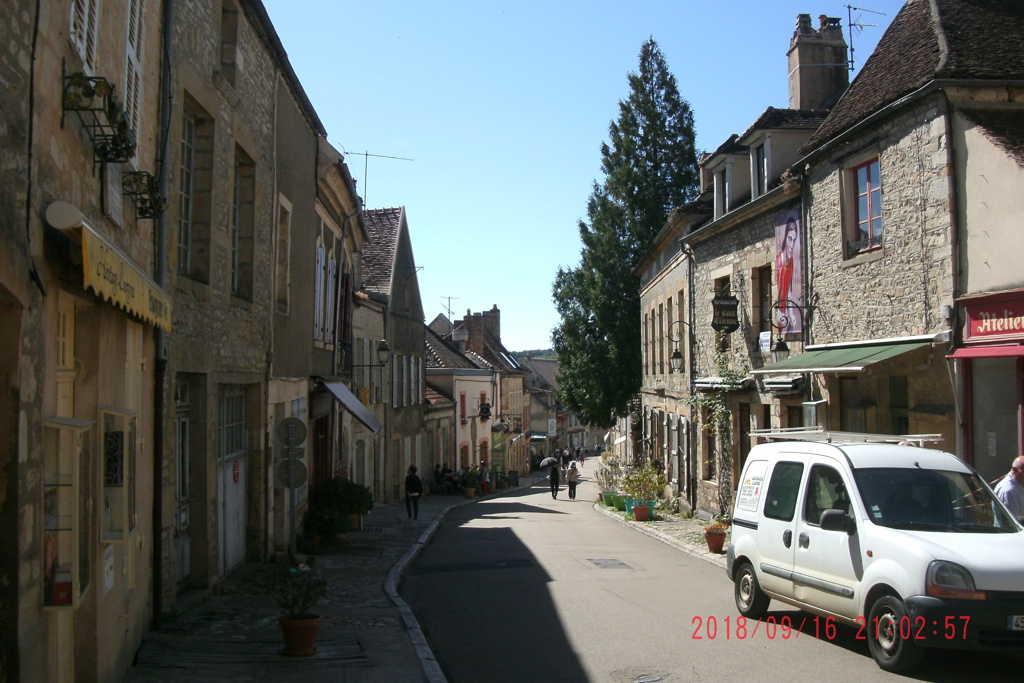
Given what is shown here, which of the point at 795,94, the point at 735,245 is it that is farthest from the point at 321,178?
the point at 795,94

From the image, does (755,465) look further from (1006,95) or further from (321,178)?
(321,178)

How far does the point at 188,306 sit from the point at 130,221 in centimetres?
221

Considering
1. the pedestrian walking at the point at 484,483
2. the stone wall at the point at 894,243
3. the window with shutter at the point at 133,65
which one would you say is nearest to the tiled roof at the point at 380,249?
the pedestrian walking at the point at 484,483

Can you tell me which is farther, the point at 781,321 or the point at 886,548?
the point at 781,321

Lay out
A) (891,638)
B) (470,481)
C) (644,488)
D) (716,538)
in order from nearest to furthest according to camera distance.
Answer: (891,638), (716,538), (644,488), (470,481)

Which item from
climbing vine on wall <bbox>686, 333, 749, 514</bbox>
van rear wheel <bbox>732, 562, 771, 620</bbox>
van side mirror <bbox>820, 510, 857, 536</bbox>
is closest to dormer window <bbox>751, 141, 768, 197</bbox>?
climbing vine on wall <bbox>686, 333, 749, 514</bbox>

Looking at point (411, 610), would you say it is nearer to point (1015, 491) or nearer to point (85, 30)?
point (1015, 491)

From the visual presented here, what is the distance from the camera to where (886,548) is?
280 inches

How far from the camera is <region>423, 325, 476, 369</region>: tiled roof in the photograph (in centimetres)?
4125

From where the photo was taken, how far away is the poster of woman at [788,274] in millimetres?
15586

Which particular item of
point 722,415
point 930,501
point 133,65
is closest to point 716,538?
point 722,415

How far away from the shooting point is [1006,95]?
1132 cm

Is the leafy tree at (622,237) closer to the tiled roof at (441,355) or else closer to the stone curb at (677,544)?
the tiled roof at (441,355)

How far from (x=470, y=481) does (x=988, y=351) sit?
28.0 m
